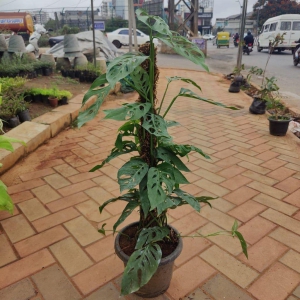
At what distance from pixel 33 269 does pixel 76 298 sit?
0.33 m

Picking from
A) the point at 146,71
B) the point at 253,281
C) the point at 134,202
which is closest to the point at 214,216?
the point at 253,281

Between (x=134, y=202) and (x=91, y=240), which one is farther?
(x=91, y=240)

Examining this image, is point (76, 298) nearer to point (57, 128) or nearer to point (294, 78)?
point (57, 128)

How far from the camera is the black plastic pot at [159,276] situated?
1296 millimetres

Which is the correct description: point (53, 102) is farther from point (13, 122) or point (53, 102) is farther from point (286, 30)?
point (286, 30)

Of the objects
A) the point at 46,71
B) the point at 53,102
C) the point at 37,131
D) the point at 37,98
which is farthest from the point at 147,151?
the point at 46,71

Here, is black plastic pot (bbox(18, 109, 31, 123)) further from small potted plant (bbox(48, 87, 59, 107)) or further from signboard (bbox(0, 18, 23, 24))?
signboard (bbox(0, 18, 23, 24))

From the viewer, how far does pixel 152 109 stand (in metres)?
1.22

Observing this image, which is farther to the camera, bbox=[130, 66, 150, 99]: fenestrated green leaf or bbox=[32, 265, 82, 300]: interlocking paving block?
bbox=[32, 265, 82, 300]: interlocking paving block

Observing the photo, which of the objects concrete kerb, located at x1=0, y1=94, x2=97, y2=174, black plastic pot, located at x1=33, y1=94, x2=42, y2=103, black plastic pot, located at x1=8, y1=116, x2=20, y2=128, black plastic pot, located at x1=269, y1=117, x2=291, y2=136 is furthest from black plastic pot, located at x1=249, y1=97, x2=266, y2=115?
black plastic pot, located at x1=8, y1=116, x2=20, y2=128

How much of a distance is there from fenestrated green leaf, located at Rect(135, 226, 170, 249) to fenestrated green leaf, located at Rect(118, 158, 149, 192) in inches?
9.2

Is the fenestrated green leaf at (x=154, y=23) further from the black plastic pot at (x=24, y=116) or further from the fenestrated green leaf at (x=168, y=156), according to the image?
the black plastic pot at (x=24, y=116)

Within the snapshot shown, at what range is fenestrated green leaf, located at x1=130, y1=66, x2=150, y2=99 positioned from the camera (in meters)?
1.12

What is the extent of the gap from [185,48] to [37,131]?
2.54m
